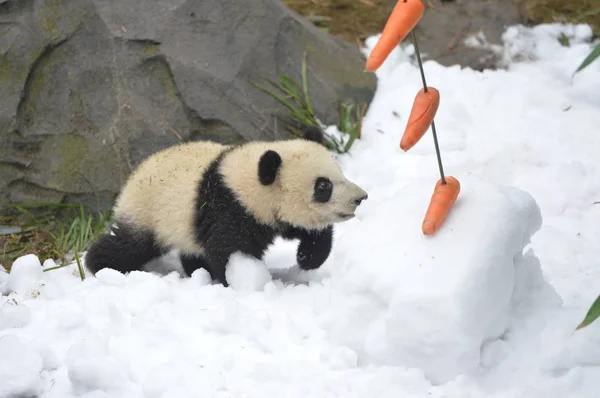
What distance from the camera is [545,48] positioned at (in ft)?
21.1

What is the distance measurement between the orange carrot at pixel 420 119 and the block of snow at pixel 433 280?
0.40 meters

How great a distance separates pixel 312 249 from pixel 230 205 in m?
0.51

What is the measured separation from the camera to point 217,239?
417cm

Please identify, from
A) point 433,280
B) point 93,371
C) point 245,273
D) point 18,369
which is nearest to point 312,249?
point 245,273

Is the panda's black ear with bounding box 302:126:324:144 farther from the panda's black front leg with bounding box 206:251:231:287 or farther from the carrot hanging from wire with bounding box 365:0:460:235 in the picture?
the carrot hanging from wire with bounding box 365:0:460:235

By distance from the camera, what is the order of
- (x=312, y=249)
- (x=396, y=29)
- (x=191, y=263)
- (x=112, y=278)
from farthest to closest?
(x=191, y=263), (x=312, y=249), (x=112, y=278), (x=396, y=29)

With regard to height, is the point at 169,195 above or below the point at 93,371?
below

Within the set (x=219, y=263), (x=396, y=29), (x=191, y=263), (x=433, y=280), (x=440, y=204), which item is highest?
(x=396, y=29)

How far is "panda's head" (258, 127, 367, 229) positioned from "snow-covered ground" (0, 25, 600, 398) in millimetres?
358

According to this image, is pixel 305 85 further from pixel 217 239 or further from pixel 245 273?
pixel 245 273

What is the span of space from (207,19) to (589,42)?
305 cm

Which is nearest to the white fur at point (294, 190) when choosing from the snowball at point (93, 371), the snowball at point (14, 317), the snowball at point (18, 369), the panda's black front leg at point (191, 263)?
the panda's black front leg at point (191, 263)

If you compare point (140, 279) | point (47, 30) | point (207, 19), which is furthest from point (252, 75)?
point (140, 279)

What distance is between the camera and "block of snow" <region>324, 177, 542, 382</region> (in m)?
2.96
